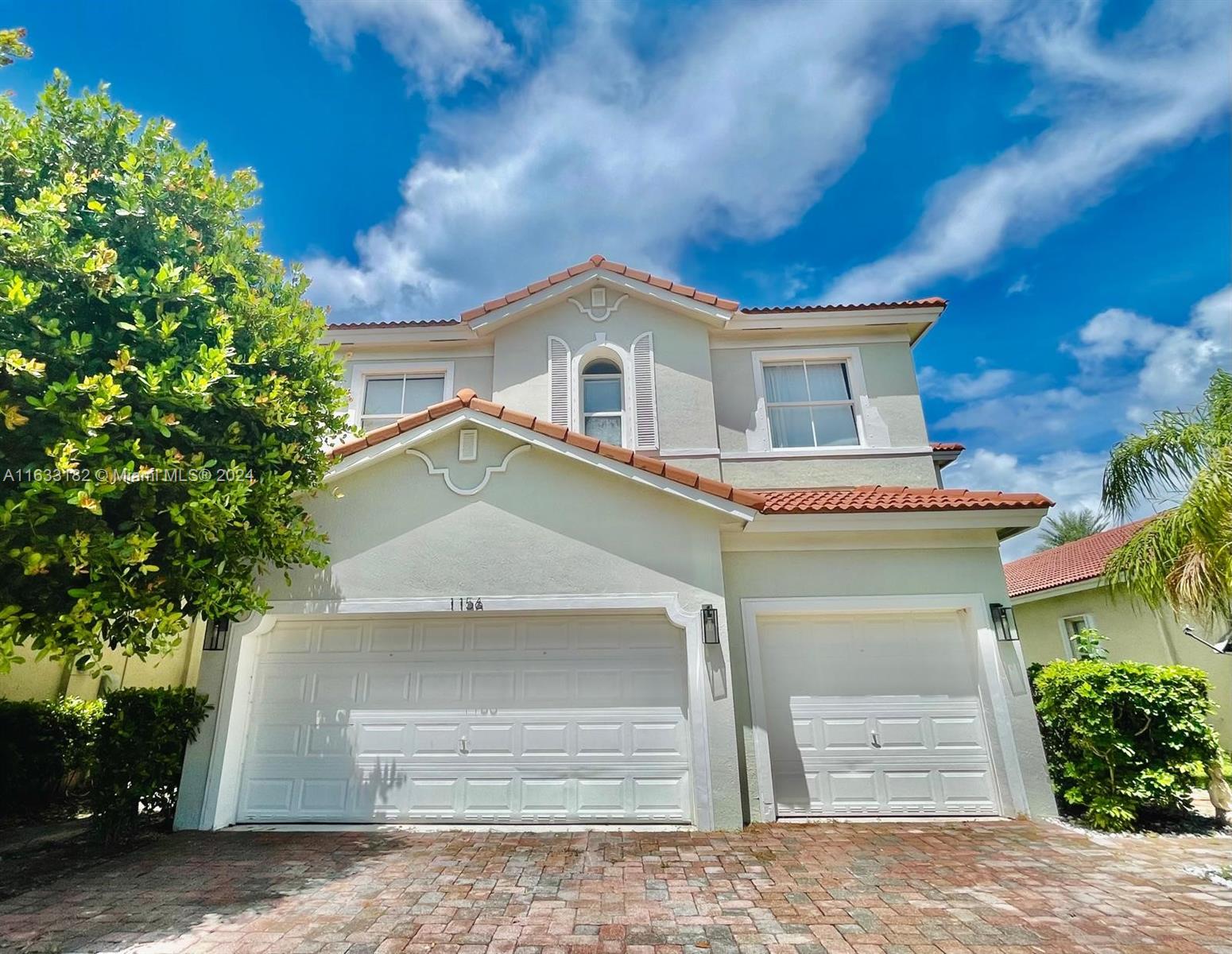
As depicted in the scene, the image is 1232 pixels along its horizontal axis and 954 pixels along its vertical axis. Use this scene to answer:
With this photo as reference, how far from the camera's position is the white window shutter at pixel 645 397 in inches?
423

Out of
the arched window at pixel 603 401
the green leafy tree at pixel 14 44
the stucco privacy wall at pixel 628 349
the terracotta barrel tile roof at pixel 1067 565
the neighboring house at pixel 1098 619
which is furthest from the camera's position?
the terracotta barrel tile roof at pixel 1067 565

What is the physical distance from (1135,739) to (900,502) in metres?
3.87

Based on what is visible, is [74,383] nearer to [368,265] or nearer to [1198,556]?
[368,265]

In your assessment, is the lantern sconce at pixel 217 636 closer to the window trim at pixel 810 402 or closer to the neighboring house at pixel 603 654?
the neighboring house at pixel 603 654

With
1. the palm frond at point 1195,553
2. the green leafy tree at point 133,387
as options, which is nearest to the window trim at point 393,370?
the green leafy tree at point 133,387

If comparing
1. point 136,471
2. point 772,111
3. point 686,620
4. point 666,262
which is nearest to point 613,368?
point 666,262

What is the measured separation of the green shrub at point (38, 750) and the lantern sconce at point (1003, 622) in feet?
42.5

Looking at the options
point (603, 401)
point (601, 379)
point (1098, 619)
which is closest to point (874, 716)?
point (603, 401)

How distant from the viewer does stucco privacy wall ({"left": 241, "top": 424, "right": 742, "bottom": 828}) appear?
301 inches

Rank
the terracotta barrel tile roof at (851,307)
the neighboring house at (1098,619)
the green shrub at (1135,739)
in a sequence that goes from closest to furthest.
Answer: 1. the green shrub at (1135,739)
2. the terracotta barrel tile roof at (851,307)
3. the neighboring house at (1098,619)

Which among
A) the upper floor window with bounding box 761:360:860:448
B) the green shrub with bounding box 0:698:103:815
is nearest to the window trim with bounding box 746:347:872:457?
the upper floor window with bounding box 761:360:860:448

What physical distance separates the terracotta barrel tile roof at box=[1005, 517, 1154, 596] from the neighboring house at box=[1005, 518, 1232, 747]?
41mm

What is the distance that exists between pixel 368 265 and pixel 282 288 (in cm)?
535

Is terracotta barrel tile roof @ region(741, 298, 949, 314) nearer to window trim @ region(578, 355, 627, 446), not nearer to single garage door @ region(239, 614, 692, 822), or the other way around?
window trim @ region(578, 355, 627, 446)
